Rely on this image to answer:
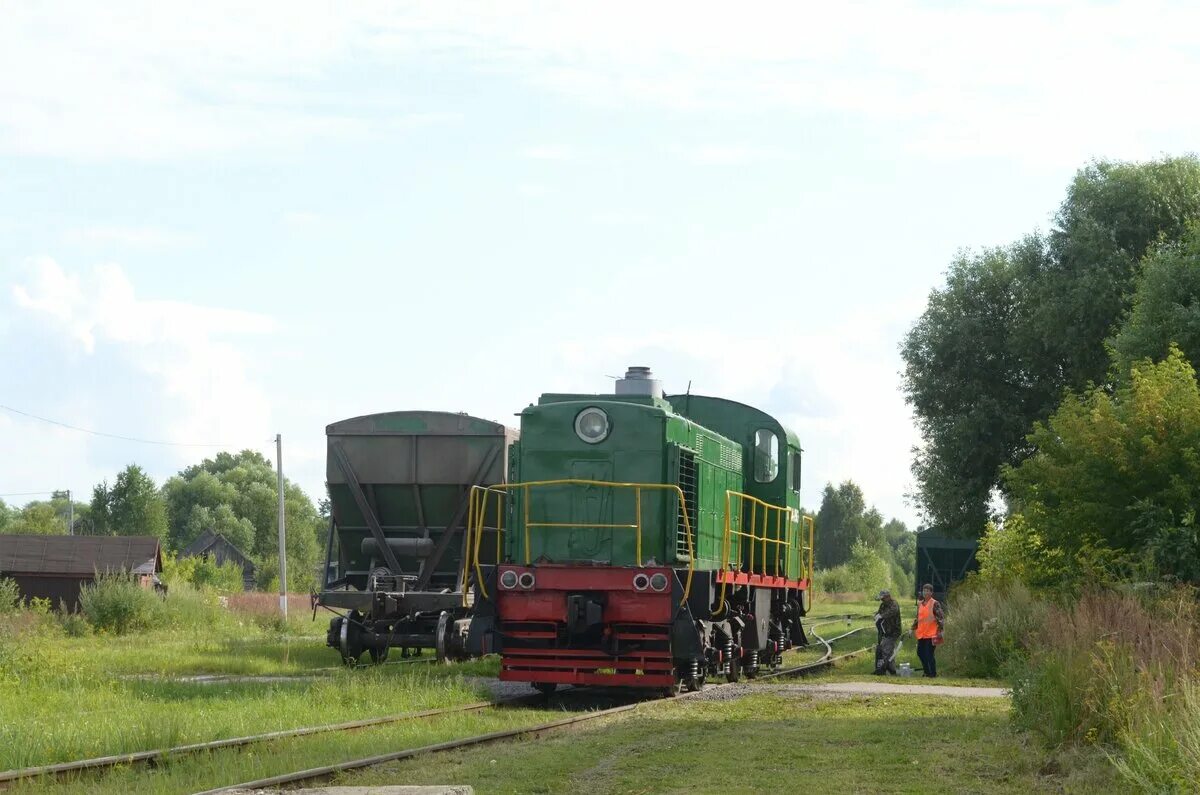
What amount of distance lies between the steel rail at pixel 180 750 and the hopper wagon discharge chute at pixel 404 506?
7.21 metres

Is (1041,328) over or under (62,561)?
over

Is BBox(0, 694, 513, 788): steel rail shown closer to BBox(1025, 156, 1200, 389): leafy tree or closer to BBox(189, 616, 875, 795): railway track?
BBox(189, 616, 875, 795): railway track

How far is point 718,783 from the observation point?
10.3m

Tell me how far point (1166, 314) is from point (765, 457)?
1217 centimetres

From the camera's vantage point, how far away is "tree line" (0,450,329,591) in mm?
98125

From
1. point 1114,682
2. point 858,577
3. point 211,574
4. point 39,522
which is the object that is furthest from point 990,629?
point 39,522

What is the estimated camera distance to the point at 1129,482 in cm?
1977

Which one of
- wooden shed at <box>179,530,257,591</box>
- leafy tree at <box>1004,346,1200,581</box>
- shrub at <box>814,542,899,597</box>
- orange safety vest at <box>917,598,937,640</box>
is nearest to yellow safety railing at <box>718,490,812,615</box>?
orange safety vest at <box>917,598,937,640</box>

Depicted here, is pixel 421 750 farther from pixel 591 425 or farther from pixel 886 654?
pixel 886 654

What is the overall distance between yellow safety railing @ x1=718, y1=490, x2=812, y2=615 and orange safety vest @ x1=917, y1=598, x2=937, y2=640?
217 cm

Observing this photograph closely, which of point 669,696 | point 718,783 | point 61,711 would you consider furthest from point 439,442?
point 718,783

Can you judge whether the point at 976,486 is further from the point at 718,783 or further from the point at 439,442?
the point at 718,783

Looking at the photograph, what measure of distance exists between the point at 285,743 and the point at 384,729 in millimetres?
1307

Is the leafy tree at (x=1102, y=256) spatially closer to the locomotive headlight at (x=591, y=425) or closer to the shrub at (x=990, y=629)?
the shrub at (x=990, y=629)
